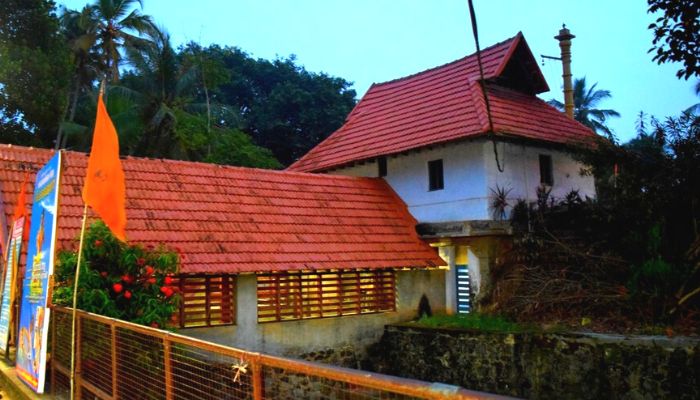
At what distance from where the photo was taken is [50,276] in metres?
5.63

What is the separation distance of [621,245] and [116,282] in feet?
29.7

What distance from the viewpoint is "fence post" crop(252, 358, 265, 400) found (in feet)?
10.4

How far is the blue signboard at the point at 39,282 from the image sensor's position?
18.6 feet

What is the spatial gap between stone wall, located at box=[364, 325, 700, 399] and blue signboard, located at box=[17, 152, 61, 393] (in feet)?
23.8

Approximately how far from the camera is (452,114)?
14.1m

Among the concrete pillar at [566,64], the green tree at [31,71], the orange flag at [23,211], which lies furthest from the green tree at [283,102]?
the orange flag at [23,211]

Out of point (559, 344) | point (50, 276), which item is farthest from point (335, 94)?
point (50, 276)

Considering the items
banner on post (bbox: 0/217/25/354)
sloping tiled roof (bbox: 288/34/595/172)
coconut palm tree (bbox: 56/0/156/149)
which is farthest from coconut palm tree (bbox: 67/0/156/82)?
banner on post (bbox: 0/217/25/354)

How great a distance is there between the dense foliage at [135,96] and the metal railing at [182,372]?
15512mm

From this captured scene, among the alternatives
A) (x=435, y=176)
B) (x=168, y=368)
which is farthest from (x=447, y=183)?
(x=168, y=368)

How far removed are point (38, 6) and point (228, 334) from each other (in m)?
16.0

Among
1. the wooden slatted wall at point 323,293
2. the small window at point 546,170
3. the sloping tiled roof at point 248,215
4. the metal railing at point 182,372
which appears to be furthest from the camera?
the small window at point 546,170

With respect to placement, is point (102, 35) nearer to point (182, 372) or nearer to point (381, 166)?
point (381, 166)

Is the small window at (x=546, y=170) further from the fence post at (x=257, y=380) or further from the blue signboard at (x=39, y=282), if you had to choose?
the fence post at (x=257, y=380)
